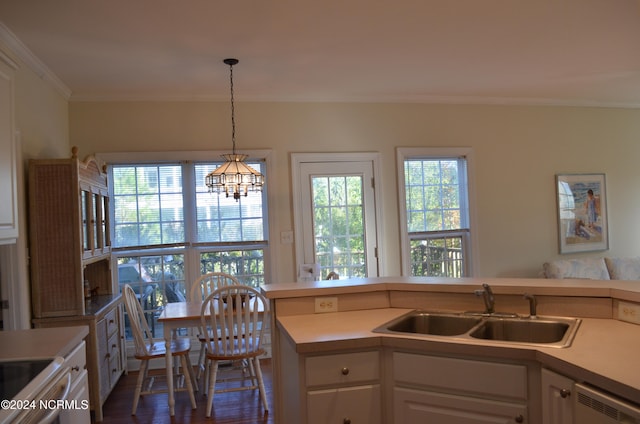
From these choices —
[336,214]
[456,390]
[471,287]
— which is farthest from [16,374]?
[336,214]

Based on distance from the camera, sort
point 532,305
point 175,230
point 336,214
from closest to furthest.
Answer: point 532,305
point 175,230
point 336,214

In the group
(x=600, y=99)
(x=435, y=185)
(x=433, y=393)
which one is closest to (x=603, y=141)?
(x=600, y=99)

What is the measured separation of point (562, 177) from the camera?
560 centimetres

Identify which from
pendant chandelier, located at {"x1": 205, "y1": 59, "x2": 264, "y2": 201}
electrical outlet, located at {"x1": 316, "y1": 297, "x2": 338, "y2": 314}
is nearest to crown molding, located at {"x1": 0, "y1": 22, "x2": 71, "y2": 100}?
pendant chandelier, located at {"x1": 205, "y1": 59, "x2": 264, "y2": 201}

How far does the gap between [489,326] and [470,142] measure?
11.3ft

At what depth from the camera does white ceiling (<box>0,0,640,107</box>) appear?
2.94 metres

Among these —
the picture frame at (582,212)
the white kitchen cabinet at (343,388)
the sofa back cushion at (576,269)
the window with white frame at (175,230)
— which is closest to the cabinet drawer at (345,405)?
the white kitchen cabinet at (343,388)

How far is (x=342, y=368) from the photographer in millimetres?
2029

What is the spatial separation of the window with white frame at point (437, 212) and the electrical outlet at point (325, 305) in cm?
273

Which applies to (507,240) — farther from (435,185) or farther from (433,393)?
(433,393)

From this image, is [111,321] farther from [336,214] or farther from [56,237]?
[336,214]

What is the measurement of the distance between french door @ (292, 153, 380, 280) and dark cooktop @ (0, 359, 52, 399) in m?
3.05

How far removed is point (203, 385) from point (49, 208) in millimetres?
1727

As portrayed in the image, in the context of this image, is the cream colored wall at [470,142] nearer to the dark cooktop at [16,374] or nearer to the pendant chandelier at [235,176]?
the pendant chandelier at [235,176]
